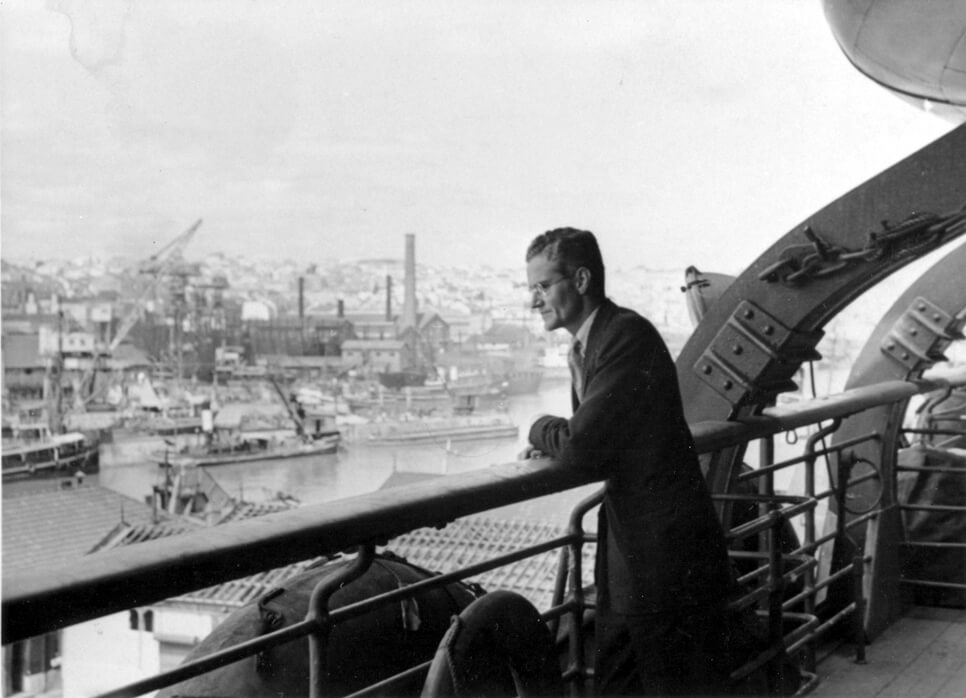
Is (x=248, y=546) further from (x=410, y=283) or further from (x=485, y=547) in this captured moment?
(x=485, y=547)

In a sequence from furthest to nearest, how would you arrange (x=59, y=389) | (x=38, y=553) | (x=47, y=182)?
(x=38, y=553) < (x=59, y=389) < (x=47, y=182)

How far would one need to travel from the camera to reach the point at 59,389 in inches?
400

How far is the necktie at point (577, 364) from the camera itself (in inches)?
79.1

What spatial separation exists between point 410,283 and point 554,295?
2846 millimetres

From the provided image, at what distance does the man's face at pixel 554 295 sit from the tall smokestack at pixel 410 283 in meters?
2.81

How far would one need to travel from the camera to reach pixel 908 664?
3219 millimetres

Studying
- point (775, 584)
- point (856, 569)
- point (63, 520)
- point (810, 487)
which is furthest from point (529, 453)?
point (63, 520)

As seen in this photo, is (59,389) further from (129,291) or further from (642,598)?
(642,598)

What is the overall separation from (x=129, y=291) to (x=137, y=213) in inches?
175

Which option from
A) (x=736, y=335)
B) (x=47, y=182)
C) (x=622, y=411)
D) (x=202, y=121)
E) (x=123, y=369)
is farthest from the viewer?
(x=123, y=369)

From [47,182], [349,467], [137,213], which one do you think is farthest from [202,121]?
[349,467]

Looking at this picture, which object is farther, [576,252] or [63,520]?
[63,520]

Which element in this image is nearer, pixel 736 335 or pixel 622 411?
pixel 622 411

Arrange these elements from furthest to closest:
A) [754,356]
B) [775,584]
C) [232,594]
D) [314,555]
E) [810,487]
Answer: [232,594], [754,356], [810,487], [775,584], [314,555]
